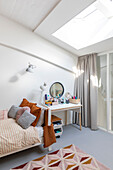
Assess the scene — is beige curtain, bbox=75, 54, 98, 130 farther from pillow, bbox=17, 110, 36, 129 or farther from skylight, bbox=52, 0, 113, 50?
pillow, bbox=17, 110, 36, 129

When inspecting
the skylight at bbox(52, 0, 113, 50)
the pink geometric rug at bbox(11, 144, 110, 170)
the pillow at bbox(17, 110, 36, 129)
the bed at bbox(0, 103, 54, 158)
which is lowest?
the pink geometric rug at bbox(11, 144, 110, 170)

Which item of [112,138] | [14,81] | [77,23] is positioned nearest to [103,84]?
[112,138]

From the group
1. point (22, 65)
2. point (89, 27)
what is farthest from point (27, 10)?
point (89, 27)

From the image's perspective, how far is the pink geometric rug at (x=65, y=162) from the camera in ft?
5.10

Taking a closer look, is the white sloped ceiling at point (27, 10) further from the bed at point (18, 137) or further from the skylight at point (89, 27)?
the bed at point (18, 137)

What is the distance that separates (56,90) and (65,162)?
1789 mm

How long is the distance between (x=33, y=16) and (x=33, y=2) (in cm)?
35

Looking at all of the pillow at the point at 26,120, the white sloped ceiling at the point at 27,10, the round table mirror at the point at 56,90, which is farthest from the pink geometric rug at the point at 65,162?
the white sloped ceiling at the point at 27,10

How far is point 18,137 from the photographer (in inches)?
63.4

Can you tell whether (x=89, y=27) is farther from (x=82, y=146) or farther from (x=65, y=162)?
(x=65, y=162)

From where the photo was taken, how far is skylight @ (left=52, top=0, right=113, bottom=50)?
6.78 ft

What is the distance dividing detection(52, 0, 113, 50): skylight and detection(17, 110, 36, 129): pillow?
1.95 meters

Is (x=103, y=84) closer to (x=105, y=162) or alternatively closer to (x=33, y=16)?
(x=105, y=162)

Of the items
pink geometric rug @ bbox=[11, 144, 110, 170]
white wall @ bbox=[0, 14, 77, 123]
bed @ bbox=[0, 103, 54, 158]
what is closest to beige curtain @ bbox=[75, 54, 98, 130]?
white wall @ bbox=[0, 14, 77, 123]
